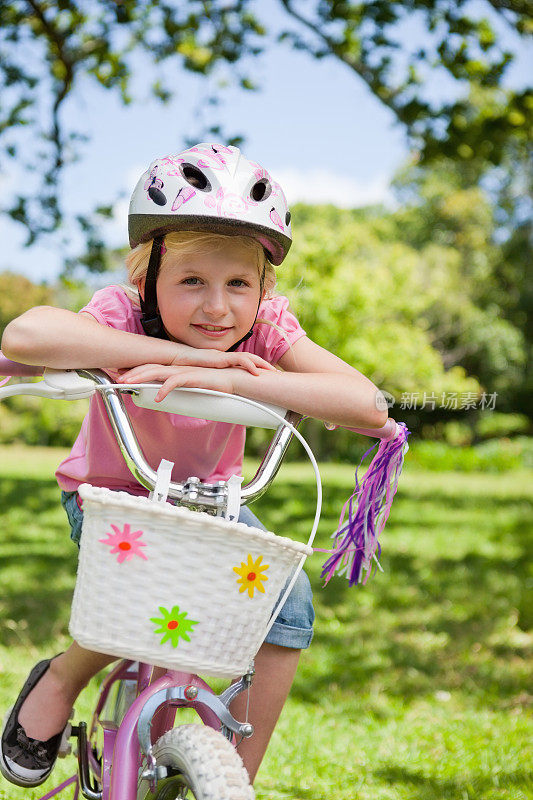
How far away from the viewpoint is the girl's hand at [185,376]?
1698 millimetres

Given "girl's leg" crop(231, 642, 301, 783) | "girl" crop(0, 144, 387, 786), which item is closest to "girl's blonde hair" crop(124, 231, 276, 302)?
"girl" crop(0, 144, 387, 786)

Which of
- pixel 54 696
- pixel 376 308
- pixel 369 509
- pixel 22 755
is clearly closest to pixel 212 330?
pixel 369 509

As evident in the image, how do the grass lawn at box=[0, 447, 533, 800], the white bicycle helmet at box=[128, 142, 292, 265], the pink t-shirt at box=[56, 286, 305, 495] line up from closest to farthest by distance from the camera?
the white bicycle helmet at box=[128, 142, 292, 265] → the pink t-shirt at box=[56, 286, 305, 495] → the grass lawn at box=[0, 447, 533, 800]

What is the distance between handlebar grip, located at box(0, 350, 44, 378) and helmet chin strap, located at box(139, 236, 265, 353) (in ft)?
1.27

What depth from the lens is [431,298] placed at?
29.2 m

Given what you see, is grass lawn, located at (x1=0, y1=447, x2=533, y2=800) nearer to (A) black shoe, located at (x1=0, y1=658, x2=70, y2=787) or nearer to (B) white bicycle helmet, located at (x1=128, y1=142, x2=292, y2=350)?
(A) black shoe, located at (x1=0, y1=658, x2=70, y2=787)

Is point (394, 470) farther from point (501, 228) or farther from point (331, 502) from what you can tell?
point (501, 228)

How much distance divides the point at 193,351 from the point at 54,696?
3.59 ft

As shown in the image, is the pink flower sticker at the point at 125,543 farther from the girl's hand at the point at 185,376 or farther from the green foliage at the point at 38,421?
the green foliage at the point at 38,421

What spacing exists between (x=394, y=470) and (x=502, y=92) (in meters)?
6.51

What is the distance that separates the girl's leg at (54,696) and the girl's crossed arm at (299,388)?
93cm

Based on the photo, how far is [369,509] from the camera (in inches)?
87.2

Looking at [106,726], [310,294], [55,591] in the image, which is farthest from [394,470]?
[310,294]

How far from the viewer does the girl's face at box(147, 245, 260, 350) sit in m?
1.95
